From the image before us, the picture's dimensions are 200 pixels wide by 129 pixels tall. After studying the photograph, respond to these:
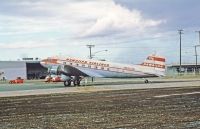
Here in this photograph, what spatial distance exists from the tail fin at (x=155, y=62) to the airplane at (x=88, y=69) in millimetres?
1079

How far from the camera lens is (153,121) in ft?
63.1

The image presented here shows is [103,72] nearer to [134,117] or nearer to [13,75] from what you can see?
[134,117]

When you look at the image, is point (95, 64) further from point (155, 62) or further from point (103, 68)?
point (155, 62)

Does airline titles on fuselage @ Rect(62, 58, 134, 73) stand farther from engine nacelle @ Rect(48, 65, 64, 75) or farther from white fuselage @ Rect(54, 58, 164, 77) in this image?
engine nacelle @ Rect(48, 65, 64, 75)

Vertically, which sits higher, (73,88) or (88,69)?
(88,69)

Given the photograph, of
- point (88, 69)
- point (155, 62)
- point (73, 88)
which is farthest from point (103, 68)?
point (73, 88)

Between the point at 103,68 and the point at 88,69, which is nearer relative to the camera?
the point at 88,69

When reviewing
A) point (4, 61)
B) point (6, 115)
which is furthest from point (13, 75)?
point (6, 115)

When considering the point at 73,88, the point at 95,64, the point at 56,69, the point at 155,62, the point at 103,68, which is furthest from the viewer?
the point at 155,62

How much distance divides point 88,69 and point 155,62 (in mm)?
13141

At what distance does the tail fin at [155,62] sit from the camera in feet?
252

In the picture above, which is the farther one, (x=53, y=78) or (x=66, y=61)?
(x=53, y=78)

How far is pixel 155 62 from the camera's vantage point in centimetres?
7719

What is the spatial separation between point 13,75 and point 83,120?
13088 cm
